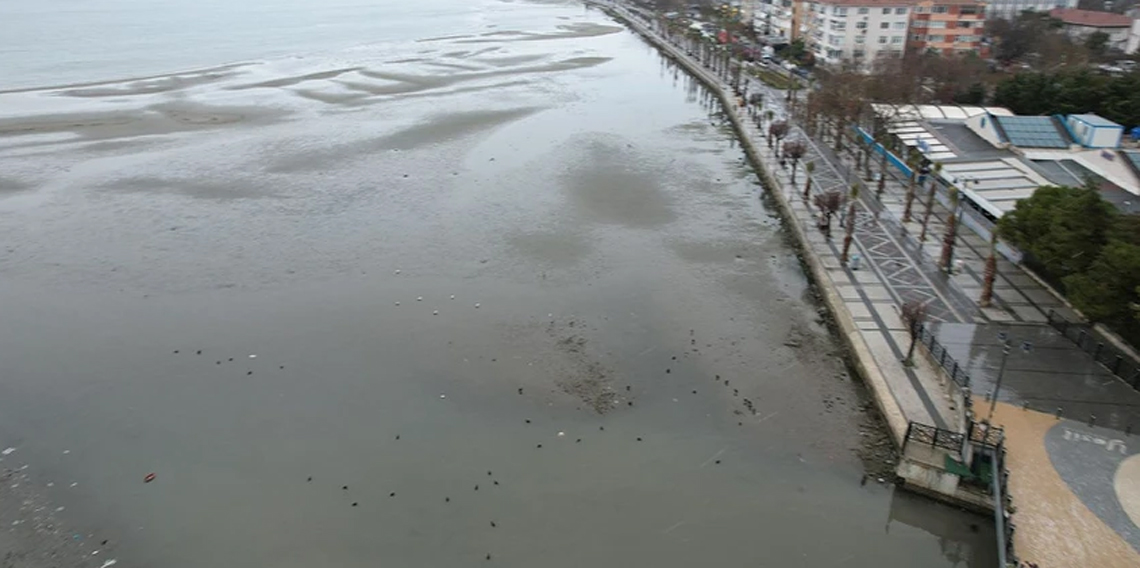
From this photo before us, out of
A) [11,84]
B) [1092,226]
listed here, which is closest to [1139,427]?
[1092,226]

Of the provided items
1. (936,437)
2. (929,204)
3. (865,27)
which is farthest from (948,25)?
(936,437)

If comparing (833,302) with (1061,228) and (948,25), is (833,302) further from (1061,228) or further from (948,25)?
(948,25)

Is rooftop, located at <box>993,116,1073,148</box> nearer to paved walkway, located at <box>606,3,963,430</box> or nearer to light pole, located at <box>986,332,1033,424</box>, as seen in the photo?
paved walkway, located at <box>606,3,963,430</box>

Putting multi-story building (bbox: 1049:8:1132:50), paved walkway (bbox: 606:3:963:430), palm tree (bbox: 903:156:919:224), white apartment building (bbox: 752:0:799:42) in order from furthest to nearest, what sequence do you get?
white apartment building (bbox: 752:0:799:42)
multi-story building (bbox: 1049:8:1132:50)
palm tree (bbox: 903:156:919:224)
paved walkway (bbox: 606:3:963:430)

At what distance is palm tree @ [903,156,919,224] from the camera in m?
30.3

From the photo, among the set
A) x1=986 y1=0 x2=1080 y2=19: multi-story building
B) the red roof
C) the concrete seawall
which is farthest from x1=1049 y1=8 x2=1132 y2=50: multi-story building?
the concrete seawall

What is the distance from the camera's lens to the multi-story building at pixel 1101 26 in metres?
68.6

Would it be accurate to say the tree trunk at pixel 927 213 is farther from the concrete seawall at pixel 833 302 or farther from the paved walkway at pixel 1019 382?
the concrete seawall at pixel 833 302

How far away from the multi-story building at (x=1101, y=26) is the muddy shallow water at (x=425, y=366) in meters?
50.3

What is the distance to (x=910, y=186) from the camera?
32.1 metres

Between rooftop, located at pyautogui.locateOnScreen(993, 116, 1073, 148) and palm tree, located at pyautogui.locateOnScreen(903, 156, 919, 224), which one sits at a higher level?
rooftop, located at pyautogui.locateOnScreen(993, 116, 1073, 148)

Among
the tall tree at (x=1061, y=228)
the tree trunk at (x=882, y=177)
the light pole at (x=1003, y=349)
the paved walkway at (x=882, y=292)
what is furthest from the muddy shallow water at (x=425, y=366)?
the tall tree at (x=1061, y=228)

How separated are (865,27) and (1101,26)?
24.9 m

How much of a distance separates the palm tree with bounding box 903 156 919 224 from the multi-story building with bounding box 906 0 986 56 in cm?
3568
